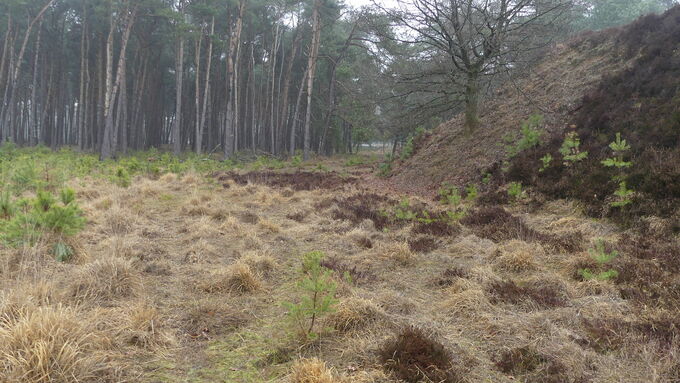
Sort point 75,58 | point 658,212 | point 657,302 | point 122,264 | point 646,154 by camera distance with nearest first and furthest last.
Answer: point 657,302 → point 122,264 → point 658,212 → point 646,154 → point 75,58

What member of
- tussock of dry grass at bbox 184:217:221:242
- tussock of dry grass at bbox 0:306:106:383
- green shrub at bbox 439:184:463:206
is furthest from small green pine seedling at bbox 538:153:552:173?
tussock of dry grass at bbox 0:306:106:383

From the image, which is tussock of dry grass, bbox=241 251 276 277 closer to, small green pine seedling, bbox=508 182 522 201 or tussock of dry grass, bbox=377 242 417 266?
tussock of dry grass, bbox=377 242 417 266

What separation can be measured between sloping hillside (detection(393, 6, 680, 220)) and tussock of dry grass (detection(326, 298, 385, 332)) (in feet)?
17.3

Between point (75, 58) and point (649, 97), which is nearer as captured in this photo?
point (649, 97)

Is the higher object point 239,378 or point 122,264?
point 122,264

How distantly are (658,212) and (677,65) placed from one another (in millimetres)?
5755

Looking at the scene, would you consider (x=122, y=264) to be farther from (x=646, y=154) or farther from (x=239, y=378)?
(x=646, y=154)

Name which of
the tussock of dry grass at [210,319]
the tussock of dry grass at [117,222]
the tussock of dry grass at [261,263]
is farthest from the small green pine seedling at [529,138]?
the tussock of dry grass at [117,222]

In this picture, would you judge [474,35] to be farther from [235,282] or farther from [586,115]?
[235,282]

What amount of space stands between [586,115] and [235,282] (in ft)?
32.8

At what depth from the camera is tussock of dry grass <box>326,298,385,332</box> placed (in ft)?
10.6

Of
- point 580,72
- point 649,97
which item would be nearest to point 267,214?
point 649,97

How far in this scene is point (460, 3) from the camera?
1117 centimetres

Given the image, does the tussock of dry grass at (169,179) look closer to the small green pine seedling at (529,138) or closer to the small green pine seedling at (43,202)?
the small green pine seedling at (43,202)
